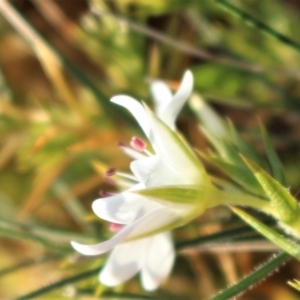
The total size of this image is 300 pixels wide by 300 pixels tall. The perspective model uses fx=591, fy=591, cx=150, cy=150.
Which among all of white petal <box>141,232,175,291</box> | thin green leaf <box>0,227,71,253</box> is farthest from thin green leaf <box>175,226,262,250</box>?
thin green leaf <box>0,227,71,253</box>

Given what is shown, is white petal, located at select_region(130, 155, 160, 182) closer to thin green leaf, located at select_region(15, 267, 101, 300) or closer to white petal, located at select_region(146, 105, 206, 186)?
white petal, located at select_region(146, 105, 206, 186)

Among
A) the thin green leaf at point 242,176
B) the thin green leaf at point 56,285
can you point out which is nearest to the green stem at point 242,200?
the thin green leaf at point 242,176

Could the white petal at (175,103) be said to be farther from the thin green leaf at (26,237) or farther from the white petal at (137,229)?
the thin green leaf at (26,237)

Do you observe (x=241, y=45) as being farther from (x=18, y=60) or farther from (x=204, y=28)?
(x=18, y=60)

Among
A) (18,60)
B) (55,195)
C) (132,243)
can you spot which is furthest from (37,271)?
(132,243)

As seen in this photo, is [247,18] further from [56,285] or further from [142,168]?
[56,285]

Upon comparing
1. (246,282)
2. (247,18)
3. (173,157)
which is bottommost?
(246,282)

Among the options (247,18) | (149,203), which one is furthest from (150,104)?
(149,203)

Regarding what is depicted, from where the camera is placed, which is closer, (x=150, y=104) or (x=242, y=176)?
(x=242, y=176)
